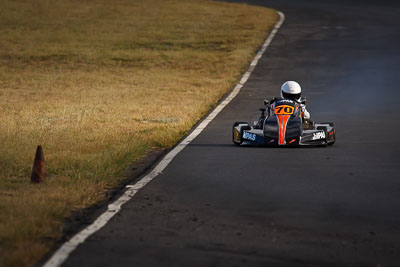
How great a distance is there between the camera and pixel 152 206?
35.8ft

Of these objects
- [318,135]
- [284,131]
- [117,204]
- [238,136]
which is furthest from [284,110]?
[117,204]

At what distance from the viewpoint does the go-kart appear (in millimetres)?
15938

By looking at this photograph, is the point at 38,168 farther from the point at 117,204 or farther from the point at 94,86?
the point at 94,86

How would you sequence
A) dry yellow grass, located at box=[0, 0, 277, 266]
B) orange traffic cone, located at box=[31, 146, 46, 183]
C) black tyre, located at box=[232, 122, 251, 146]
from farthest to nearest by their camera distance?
black tyre, located at box=[232, 122, 251, 146] → orange traffic cone, located at box=[31, 146, 46, 183] → dry yellow grass, located at box=[0, 0, 277, 266]

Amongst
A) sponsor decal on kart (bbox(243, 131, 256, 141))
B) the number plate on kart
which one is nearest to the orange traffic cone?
sponsor decal on kart (bbox(243, 131, 256, 141))

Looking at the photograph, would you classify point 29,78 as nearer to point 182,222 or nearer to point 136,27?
point 136,27

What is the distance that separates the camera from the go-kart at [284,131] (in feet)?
52.3

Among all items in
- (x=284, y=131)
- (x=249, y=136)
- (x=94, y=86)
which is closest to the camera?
(x=284, y=131)

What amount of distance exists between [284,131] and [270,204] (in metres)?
5.05

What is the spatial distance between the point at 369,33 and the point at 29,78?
16.3 m

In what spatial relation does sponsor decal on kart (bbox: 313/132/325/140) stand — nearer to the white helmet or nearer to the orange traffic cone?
the white helmet

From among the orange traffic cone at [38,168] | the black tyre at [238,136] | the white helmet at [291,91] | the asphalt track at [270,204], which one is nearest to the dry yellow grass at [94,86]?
the orange traffic cone at [38,168]

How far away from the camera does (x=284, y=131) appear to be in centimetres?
1594

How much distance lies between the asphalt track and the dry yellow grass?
2.41ft
